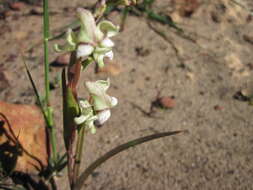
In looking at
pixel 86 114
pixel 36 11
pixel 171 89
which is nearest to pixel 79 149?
pixel 86 114

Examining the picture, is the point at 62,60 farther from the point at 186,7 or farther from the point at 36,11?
the point at 186,7

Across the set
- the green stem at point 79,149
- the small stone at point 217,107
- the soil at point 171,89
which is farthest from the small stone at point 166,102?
the green stem at point 79,149

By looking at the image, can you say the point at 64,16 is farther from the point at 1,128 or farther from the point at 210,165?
the point at 210,165

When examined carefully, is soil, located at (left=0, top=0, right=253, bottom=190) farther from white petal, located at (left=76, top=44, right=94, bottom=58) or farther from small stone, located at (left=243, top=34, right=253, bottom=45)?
white petal, located at (left=76, top=44, right=94, bottom=58)

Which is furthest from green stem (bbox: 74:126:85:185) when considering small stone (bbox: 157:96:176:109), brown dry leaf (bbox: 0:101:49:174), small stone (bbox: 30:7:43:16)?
small stone (bbox: 30:7:43:16)

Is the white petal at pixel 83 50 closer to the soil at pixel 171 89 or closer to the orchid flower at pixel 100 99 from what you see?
the orchid flower at pixel 100 99

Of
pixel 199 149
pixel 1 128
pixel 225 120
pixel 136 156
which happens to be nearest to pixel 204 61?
pixel 225 120
